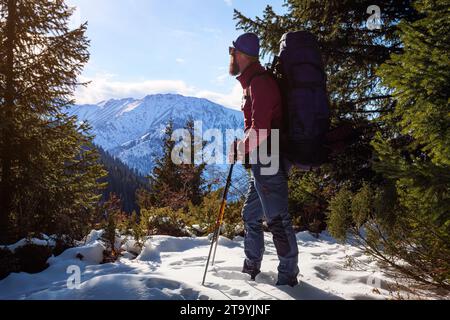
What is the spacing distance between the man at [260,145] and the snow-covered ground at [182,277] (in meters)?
0.33

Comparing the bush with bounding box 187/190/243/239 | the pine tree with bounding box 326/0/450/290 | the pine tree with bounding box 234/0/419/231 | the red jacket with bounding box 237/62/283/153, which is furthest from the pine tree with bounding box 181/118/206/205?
the pine tree with bounding box 326/0/450/290

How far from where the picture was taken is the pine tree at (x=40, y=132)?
649cm

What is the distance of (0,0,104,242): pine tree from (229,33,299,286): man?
4523mm

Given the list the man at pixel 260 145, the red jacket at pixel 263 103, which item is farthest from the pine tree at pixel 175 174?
the red jacket at pixel 263 103

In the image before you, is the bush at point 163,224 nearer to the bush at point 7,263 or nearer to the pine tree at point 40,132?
the pine tree at point 40,132

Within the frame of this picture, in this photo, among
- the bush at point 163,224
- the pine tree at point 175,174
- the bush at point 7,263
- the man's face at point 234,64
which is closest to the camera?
the man's face at point 234,64

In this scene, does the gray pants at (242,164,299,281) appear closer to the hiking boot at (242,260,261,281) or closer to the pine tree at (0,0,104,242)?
the hiking boot at (242,260,261,281)

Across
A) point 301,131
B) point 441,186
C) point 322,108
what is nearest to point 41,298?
point 301,131

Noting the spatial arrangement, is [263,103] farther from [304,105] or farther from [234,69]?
[234,69]

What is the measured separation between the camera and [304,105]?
3.39 metres

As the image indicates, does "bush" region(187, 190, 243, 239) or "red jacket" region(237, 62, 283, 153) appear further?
"bush" region(187, 190, 243, 239)

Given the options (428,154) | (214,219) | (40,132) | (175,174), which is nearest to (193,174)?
(175,174)

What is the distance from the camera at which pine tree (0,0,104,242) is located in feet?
21.3

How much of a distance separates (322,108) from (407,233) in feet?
5.76
